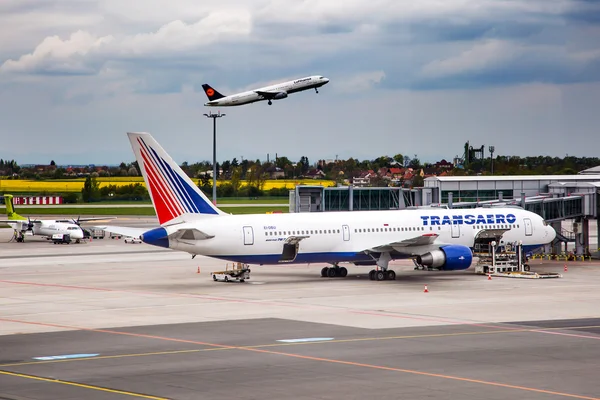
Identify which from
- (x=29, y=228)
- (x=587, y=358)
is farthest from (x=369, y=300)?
(x=29, y=228)

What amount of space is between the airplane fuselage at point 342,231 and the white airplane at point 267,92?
5632 centimetres

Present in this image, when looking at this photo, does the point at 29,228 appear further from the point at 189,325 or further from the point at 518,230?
the point at 189,325

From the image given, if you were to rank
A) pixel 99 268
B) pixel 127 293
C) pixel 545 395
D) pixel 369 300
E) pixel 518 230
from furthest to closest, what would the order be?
pixel 99 268, pixel 518 230, pixel 127 293, pixel 369 300, pixel 545 395

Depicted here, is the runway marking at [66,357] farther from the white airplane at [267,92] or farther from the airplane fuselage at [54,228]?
the white airplane at [267,92]

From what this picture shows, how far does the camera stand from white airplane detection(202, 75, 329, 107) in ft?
369

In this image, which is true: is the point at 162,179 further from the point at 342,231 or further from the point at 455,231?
the point at 455,231

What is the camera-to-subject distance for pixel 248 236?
51094 mm

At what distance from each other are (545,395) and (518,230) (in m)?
36.9

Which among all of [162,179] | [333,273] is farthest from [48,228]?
[162,179]

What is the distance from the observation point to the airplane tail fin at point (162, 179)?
50094 mm

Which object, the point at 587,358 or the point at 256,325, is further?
the point at 256,325

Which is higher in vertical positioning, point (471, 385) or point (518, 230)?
point (518, 230)

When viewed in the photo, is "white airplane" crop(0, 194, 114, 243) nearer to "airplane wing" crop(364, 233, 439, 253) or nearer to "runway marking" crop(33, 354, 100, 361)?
"airplane wing" crop(364, 233, 439, 253)

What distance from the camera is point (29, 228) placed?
9475cm
